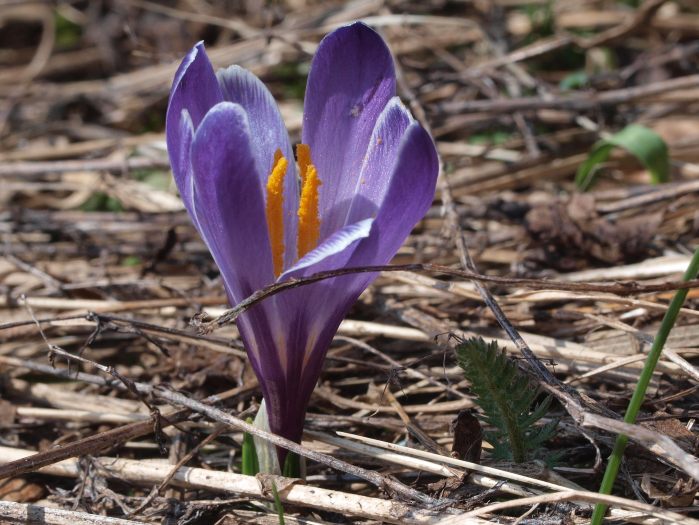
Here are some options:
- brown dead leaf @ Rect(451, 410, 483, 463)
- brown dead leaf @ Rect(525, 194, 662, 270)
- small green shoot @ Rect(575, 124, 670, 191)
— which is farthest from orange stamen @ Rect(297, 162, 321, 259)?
small green shoot @ Rect(575, 124, 670, 191)

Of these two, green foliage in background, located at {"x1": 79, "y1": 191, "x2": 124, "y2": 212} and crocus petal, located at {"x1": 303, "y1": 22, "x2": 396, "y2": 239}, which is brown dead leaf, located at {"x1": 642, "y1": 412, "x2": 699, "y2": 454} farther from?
green foliage in background, located at {"x1": 79, "y1": 191, "x2": 124, "y2": 212}

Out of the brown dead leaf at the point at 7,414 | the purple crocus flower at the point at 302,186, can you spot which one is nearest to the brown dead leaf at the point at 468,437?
the purple crocus flower at the point at 302,186

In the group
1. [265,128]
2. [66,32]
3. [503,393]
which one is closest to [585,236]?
[503,393]

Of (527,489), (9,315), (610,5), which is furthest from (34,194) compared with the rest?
(610,5)

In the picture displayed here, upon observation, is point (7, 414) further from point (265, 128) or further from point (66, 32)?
point (66, 32)

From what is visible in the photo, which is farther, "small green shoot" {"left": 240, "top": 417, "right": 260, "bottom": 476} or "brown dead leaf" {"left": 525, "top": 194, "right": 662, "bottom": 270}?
"brown dead leaf" {"left": 525, "top": 194, "right": 662, "bottom": 270}

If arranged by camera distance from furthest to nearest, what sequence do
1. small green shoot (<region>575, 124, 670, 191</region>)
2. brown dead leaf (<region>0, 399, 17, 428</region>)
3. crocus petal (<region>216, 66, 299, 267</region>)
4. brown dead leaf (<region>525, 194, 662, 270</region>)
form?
small green shoot (<region>575, 124, 670, 191</region>), brown dead leaf (<region>525, 194, 662, 270</region>), brown dead leaf (<region>0, 399, 17, 428</region>), crocus petal (<region>216, 66, 299, 267</region>)

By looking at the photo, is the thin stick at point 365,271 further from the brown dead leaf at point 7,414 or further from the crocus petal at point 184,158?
the brown dead leaf at point 7,414

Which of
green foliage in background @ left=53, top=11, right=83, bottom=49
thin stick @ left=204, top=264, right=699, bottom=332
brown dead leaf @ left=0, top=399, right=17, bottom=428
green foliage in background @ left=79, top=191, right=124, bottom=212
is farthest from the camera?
green foliage in background @ left=53, top=11, right=83, bottom=49
